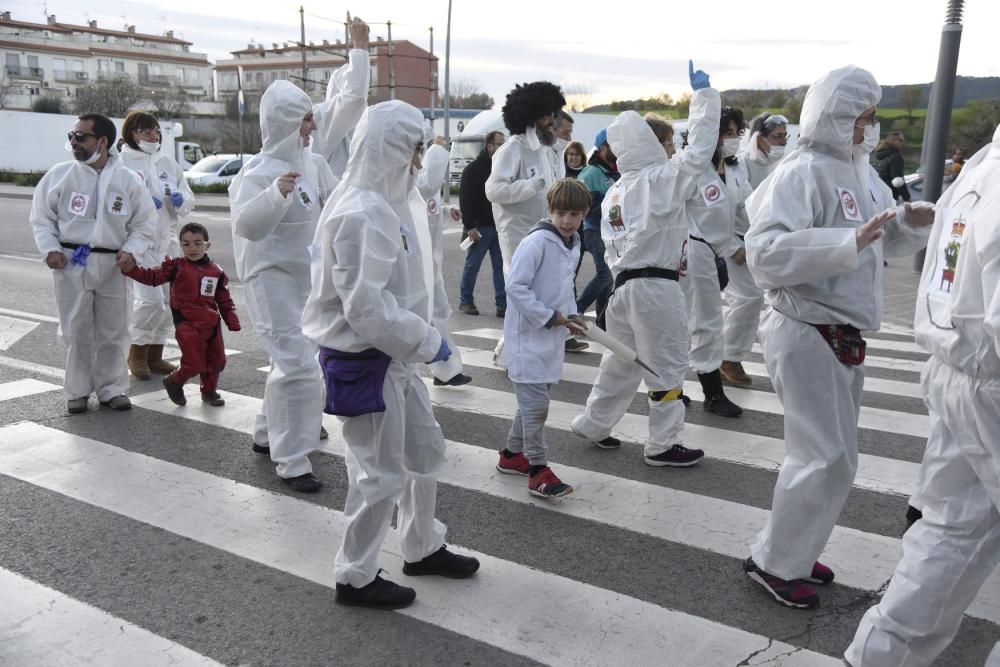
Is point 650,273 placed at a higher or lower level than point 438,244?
higher

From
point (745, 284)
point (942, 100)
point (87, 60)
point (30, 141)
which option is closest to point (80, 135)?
point (745, 284)

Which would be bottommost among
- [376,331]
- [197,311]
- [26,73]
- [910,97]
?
[197,311]

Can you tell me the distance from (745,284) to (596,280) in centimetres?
194

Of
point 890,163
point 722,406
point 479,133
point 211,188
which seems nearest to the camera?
point 722,406

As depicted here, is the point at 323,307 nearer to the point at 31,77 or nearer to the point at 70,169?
the point at 70,169

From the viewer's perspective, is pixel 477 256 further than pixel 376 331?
Yes

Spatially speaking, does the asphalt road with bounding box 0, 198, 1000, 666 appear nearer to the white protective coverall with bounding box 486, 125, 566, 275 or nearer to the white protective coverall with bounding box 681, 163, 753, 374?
the white protective coverall with bounding box 681, 163, 753, 374

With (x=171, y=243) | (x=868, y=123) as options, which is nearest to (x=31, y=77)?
(x=171, y=243)

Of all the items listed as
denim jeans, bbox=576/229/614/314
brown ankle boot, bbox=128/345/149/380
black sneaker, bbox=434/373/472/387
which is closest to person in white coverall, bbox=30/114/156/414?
brown ankle boot, bbox=128/345/149/380

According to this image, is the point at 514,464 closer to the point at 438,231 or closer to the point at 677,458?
the point at 677,458

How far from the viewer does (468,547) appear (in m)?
4.33

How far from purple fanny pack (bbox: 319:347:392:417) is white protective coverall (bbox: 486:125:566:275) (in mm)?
4355

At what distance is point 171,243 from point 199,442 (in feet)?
10.9

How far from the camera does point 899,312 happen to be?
11.1 m
